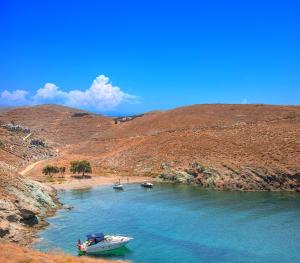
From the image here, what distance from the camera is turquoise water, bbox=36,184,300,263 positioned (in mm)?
62594

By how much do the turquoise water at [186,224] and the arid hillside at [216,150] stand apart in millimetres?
10624

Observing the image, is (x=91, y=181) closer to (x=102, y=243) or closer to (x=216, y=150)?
(x=216, y=150)

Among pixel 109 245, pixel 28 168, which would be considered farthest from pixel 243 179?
pixel 28 168

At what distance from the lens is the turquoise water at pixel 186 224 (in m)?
62.6

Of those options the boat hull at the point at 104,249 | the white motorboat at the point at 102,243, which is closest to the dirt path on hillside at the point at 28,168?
the white motorboat at the point at 102,243

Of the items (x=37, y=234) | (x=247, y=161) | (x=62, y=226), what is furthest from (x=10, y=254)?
(x=247, y=161)

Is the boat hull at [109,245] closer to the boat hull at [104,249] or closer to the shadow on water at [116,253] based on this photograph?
the boat hull at [104,249]

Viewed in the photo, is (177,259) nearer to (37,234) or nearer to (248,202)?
(37,234)

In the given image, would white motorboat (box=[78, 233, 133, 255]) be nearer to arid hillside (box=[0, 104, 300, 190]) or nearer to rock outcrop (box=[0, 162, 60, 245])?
rock outcrop (box=[0, 162, 60, 245])

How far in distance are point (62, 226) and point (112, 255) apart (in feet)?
50.0

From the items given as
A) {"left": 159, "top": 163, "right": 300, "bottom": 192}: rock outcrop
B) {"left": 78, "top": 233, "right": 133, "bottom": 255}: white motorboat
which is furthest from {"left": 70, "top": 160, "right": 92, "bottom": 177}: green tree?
{"left": 78, "top": 233, "right": 133, "bottom": 255}: white motorboat

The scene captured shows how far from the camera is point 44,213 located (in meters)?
84.8

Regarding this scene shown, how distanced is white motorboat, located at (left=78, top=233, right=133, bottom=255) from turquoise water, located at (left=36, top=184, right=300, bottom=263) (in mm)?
1222

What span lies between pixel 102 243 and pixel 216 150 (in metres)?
79.0
